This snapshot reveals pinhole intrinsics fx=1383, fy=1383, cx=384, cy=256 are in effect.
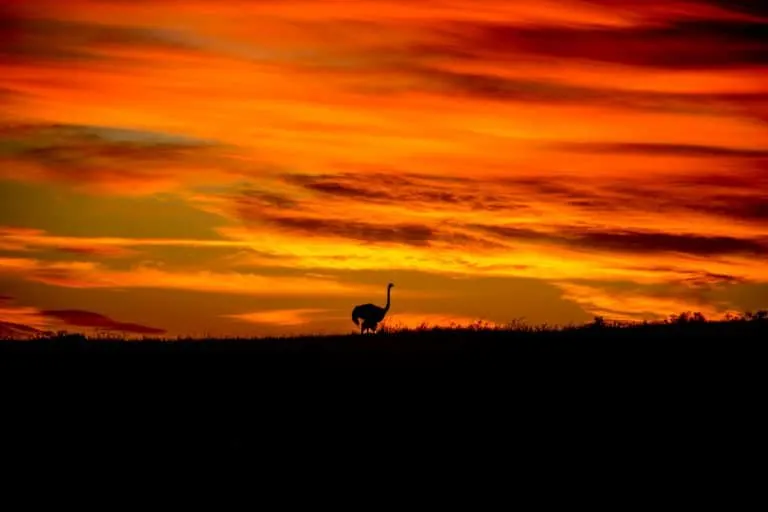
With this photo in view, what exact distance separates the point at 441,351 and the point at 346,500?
36.5 feet

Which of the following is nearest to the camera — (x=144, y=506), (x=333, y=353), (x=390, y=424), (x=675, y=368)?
(x=144, y=506)

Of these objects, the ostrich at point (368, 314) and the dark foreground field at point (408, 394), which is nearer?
the dark foreground field at point (408, 394)

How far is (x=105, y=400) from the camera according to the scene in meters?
29.3

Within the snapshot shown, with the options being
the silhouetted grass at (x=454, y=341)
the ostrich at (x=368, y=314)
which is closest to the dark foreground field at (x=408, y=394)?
the silhouetted grass at (x=454, y=341)

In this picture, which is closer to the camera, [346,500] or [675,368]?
[346,500]

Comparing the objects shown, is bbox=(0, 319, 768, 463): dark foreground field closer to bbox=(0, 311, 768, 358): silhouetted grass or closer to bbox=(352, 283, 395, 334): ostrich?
bbox=(0, 311, 768, 358): silhouetted grass

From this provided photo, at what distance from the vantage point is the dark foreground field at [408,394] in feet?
86.0

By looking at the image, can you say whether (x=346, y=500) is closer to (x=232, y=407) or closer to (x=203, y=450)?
(x=203, y=450)

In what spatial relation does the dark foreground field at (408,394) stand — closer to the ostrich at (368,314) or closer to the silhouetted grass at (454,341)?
the silhouetted grass at (454,341)

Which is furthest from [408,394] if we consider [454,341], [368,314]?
[368,314]

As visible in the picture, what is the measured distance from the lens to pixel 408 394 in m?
29.0

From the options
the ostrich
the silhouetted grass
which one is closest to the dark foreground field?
the silhouetted grass

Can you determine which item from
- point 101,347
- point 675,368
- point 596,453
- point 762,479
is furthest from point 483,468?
point 101,347

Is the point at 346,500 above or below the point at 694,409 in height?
below
